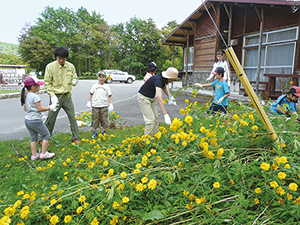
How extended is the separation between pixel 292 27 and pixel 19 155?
35.9ft

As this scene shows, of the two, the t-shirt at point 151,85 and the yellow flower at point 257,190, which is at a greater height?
the t-shirt at point 151,85

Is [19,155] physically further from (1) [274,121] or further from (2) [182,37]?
(2) [182,37]

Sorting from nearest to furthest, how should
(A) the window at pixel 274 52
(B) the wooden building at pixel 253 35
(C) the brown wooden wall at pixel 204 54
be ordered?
(B) the wooden building at pixel 253 35
(A) the window at pixel 274 52
(C) the brown wooden wall at pixel 204 54

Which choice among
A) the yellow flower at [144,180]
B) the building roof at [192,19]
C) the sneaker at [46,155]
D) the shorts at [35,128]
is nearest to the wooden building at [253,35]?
the building roof at [192,19]

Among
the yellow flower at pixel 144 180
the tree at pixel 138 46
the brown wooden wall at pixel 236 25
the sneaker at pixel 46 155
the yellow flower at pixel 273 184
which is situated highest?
the tree at pixel 138 46

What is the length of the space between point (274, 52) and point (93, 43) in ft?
157

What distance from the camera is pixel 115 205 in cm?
154

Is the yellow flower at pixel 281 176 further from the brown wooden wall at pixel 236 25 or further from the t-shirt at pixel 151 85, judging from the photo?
the brown wooden wall at pixel 236 25

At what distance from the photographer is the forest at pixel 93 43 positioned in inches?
1961

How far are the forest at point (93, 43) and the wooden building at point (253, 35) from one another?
103 ft

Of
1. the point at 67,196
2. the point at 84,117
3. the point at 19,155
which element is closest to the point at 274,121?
the point at 67,196

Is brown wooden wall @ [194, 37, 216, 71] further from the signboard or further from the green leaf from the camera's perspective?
the signboard

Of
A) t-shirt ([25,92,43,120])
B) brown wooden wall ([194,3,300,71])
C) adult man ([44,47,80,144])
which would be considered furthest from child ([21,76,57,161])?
brown wooden wall ([194,3,300,71])

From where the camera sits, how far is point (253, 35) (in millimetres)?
11820
